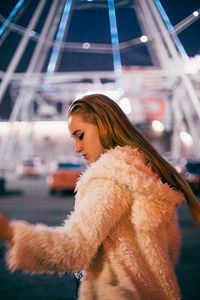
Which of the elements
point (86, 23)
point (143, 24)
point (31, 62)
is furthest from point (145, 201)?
point (31, 62)

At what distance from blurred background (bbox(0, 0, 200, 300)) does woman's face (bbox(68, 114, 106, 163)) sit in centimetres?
237

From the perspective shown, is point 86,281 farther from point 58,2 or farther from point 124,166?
point 58,2

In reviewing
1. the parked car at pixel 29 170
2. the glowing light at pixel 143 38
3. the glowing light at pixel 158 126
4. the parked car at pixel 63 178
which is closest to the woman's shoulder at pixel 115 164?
the parked car at pixel 63 178

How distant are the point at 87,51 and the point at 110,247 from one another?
20917 mm

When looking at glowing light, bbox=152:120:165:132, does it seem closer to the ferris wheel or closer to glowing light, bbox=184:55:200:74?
the ferris wheel

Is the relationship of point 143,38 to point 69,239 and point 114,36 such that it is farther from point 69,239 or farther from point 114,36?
point 69,239

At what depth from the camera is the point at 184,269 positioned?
3602mm

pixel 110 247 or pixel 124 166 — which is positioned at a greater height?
pixel 124 166

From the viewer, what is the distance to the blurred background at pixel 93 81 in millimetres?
9492

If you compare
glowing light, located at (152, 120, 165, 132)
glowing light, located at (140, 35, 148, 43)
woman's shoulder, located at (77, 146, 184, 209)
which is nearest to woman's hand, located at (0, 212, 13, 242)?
woman's shoulder, located at (77, 146, 184, 209)

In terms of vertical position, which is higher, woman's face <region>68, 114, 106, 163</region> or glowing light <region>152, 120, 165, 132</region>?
glowing light <region>152, 120, 165, 132</region>

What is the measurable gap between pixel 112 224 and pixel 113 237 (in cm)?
5

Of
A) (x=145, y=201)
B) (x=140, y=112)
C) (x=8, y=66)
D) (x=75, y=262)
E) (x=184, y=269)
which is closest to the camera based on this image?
(x=75, y=262)

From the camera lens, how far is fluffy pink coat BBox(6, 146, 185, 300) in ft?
2.91
